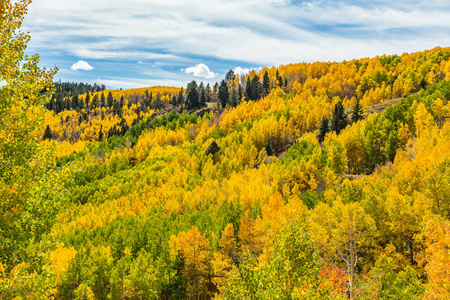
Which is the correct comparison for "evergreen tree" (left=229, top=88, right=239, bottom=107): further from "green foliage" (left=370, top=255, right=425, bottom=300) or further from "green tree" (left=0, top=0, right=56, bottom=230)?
"green tree" (left=0, top=0, right=56, bottom=230)

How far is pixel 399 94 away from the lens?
141m

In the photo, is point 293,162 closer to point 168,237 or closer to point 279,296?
point 168,237

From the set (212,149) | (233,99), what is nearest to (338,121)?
(212,149)

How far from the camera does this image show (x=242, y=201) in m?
78.5

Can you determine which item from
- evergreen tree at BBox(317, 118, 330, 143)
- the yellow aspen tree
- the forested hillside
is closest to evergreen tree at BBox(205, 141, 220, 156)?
the forested hillside

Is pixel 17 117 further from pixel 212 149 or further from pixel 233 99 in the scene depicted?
pixel 233 99

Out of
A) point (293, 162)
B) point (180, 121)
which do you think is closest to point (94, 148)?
point (180, 121)

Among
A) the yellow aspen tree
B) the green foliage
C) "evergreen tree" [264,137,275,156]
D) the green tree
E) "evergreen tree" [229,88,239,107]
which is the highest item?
"evergreen tree" [229,88,239,107]

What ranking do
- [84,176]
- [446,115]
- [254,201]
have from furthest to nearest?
1. [84,176]
2. [446,115]
3. [254,201]

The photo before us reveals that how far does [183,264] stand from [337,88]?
525 feet

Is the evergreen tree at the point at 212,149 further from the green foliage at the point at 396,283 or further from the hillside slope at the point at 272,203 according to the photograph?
the green foliage at the point at 396,283

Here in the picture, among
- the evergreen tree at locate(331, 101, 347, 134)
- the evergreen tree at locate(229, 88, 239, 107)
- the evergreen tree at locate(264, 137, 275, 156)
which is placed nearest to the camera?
the evergreen tree at locate(331, 101, 347, 134)

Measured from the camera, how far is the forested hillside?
1070cm

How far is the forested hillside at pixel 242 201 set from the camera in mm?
10703
